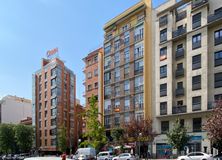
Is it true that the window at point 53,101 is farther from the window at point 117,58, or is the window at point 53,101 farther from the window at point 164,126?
the window at point 164,126

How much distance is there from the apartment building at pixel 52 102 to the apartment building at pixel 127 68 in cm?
2314

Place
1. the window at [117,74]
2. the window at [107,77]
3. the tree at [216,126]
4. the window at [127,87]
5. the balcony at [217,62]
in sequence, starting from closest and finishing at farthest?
the tree at [216,126], the balcony at [217,62], the window at [127,87], the window at [117,74], the window at [107,77]

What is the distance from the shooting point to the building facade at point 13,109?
11256 centimetres

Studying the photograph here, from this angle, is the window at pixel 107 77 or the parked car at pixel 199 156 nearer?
the parked car at pixel 199 156

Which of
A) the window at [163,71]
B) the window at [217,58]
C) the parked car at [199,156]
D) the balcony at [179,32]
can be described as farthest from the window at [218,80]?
the parked car at [199,156]

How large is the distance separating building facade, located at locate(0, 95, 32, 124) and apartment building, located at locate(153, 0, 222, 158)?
73.0 metres

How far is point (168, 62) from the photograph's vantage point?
167 ft

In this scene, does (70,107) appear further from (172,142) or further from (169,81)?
(172,142)

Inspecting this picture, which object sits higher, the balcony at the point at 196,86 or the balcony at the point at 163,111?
the balcony at the point at 196,86

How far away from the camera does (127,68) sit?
59469 millimetres

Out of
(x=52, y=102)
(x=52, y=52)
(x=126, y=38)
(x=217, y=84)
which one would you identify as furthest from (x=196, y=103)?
(x=52, y=52)

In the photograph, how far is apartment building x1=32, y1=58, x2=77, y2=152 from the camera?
86875 millimetres

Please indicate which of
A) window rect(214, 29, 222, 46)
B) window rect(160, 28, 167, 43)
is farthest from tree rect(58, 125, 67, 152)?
window rect(214, 29, 222, 46)

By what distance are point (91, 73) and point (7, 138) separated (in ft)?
84.7
